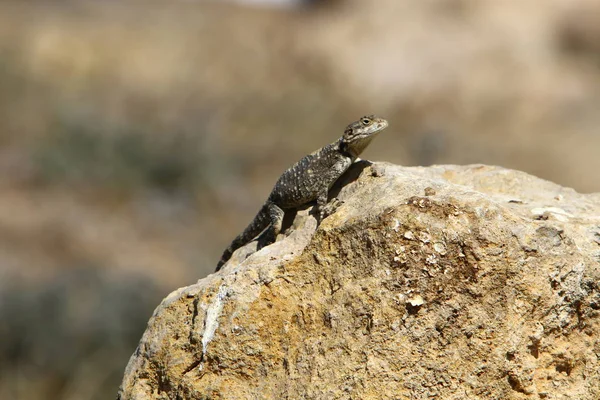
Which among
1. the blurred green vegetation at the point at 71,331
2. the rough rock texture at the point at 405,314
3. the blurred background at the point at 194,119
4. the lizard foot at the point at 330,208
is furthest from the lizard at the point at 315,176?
the blurred background at the point at 194,119

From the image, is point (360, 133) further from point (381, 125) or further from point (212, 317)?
point (212, 317)

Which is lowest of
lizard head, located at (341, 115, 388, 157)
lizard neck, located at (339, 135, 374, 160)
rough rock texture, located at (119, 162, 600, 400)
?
rough rock texture, located at (119, 162, 600, 400)

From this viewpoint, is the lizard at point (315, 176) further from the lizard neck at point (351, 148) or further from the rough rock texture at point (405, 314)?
the rough rock texture at point (405, 314)

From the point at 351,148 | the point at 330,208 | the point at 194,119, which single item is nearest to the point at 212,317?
the point at 330,208

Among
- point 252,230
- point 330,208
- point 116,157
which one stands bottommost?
point 330,208

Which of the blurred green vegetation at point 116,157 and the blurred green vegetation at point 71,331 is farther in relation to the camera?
the blurred green vegetation at point 116,157

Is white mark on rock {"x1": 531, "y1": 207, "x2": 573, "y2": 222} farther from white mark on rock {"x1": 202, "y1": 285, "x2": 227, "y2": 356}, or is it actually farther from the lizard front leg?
white mark on rock {"x1": 202, "y1": 285, "x2": 227, "y2": 356}

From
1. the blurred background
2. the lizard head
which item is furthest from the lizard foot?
the blurred background
